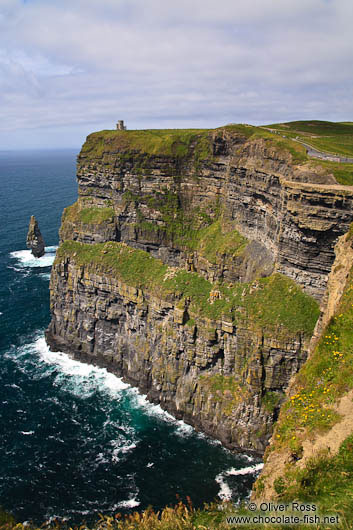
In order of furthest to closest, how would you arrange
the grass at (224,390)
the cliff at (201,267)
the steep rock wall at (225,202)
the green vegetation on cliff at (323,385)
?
the grass at (224,390)
the cliff at (201,267)
the steep rock wall at (225,202)
the green vegetation on cliff at (323,385)

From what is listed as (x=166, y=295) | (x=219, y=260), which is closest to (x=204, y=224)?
(x=219, y=260)

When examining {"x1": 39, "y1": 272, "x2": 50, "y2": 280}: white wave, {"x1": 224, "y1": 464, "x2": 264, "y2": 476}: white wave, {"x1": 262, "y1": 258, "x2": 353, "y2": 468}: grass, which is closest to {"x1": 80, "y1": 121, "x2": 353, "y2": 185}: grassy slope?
{"x1": 262, "y1": 258, "x2": 353, "y2": 468}: grass

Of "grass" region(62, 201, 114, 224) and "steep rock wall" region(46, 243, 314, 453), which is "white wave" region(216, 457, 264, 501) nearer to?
"steep rock wall" region(46, 243, 314, 453)

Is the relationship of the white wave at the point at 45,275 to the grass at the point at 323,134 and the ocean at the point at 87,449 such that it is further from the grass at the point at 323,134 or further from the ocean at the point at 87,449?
the grass at the point at 323,134

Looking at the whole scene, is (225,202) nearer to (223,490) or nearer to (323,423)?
(223,490)

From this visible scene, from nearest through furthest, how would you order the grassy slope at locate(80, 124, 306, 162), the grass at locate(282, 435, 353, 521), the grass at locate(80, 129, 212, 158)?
the grass at locate(282, 435, 353, 521) → the grassy slope at locate(80, 124, 306, 162) → the grass at locate(80, 129, 212, 158)

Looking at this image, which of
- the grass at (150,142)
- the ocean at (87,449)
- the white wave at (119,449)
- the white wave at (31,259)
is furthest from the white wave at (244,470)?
the white wave at (31,259)
